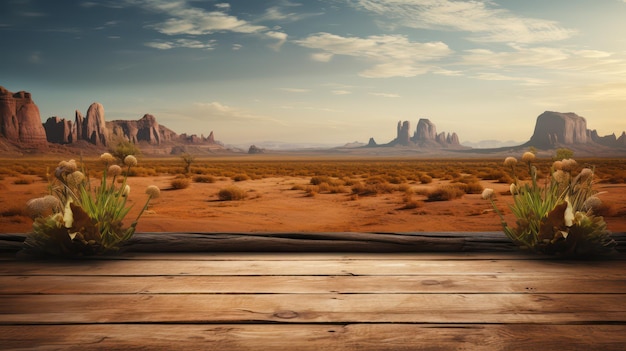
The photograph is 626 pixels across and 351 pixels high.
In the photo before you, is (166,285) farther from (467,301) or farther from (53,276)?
(467,301)

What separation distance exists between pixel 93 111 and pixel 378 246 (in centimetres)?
15635

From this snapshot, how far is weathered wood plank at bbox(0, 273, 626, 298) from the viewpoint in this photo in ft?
9.00

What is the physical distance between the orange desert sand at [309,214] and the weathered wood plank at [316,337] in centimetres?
723

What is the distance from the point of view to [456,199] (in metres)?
16.8

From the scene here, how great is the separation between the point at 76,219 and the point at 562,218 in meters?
3.69

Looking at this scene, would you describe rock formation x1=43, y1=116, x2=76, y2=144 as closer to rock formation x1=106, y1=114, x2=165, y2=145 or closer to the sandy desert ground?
rock formation x1=106, y1=114, x2=165, y2=145

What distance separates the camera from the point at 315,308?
2.42 metres

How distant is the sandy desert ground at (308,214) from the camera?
10492 mm

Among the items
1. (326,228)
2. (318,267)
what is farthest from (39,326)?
(326,228)

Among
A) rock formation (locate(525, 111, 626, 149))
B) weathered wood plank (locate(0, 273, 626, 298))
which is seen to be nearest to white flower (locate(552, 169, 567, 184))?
weathered wood plank (locate(0, 273, 626, 298))

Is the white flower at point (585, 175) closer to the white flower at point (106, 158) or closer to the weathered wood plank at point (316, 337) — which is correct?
the weathered wood plank at point (316, 337)

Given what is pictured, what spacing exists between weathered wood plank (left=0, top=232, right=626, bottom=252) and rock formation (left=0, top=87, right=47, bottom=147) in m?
112

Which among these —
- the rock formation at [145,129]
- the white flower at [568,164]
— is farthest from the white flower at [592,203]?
the rock formation at [145,129]

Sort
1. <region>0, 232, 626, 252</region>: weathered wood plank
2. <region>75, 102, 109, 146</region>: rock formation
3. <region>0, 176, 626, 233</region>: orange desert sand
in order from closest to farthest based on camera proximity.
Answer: <region>0, 232, 626, 252</region>: weathered wood plank → <region>0, 176, 626, 233</region>: orange desert sand → <region>75, 102, 109, 146</region>: rock formation
